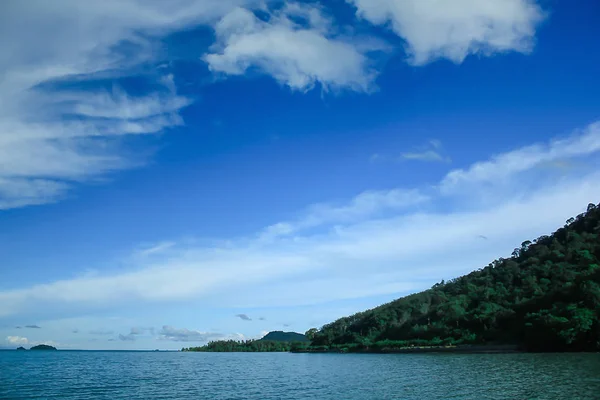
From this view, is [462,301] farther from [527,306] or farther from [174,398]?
[174,398]

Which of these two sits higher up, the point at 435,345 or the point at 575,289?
the point at 575,289

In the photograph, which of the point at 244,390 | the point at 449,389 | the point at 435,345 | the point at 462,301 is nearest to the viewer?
the point at 449,389

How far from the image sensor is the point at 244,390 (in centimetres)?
5681

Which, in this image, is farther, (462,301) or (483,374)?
(462,301)

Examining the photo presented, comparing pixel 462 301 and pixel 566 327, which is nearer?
pixel 566 327

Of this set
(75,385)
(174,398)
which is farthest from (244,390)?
(75,385)

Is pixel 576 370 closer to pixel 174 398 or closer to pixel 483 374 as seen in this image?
pixel 483 374

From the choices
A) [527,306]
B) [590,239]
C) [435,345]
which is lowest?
[435,345]

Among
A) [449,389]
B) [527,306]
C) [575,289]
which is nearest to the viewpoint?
[449,389]

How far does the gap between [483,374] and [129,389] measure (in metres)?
48.1

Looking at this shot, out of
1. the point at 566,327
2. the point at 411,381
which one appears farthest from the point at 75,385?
the point at 566,327

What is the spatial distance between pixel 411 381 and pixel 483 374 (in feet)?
37.6

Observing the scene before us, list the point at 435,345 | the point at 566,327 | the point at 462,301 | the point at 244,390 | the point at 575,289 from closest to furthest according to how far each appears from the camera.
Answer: the point at 244,390 → the point at 566,327 → the point at 575,289 → the point at 435,345 → the point at 462,301

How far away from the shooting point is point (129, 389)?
5984 cm
